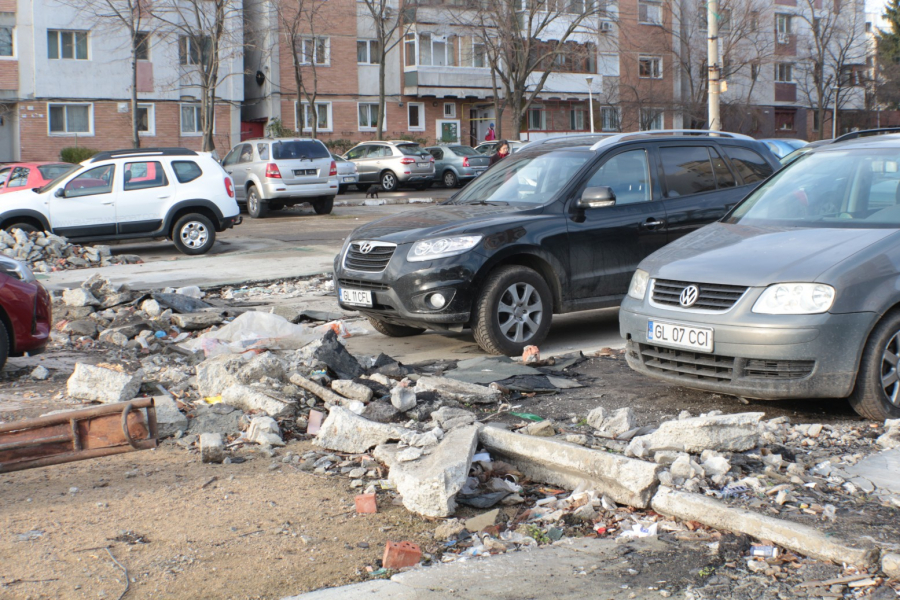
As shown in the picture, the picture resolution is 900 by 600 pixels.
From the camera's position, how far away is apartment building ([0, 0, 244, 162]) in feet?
122

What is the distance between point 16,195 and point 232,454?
1238 cm

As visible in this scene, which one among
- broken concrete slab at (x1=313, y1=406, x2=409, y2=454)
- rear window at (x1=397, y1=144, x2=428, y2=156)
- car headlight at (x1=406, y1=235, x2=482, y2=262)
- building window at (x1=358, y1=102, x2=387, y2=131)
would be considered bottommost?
broken concrete slab at (x1=313, y1=406, x2=409, y2=454)

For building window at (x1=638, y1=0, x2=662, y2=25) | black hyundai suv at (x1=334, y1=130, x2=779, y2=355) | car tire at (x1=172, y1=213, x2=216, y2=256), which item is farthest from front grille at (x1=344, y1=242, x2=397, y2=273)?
building window at (x1=638, y1=0, x2=662, y2=25)

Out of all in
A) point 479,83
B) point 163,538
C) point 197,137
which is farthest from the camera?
point 479,83

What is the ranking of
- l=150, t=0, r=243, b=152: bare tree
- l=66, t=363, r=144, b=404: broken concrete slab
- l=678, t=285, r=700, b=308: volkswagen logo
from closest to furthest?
1. l=678, t=285, r=700, b=308: volkswagen logo
2. l=66, t=363, r=144, b=404: broken concrete slab
3. l=150, t=0, r=243, b=152: bare tree

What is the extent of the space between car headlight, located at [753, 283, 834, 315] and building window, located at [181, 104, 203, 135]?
3864 centimetres

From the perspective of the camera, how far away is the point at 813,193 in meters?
6.60

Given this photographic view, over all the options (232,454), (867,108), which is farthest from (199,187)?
(867,108)

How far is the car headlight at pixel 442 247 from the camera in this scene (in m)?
7.57

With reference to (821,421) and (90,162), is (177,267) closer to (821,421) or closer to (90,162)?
(90,162)

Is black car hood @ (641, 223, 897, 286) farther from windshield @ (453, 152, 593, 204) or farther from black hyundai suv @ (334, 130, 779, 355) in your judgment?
windshield @ (453, 152, 593, 204)

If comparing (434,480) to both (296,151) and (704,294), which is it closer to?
(704,294)

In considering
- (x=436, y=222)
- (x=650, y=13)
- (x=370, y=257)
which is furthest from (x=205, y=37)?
(x=436, y=222)

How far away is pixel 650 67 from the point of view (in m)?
55.2
